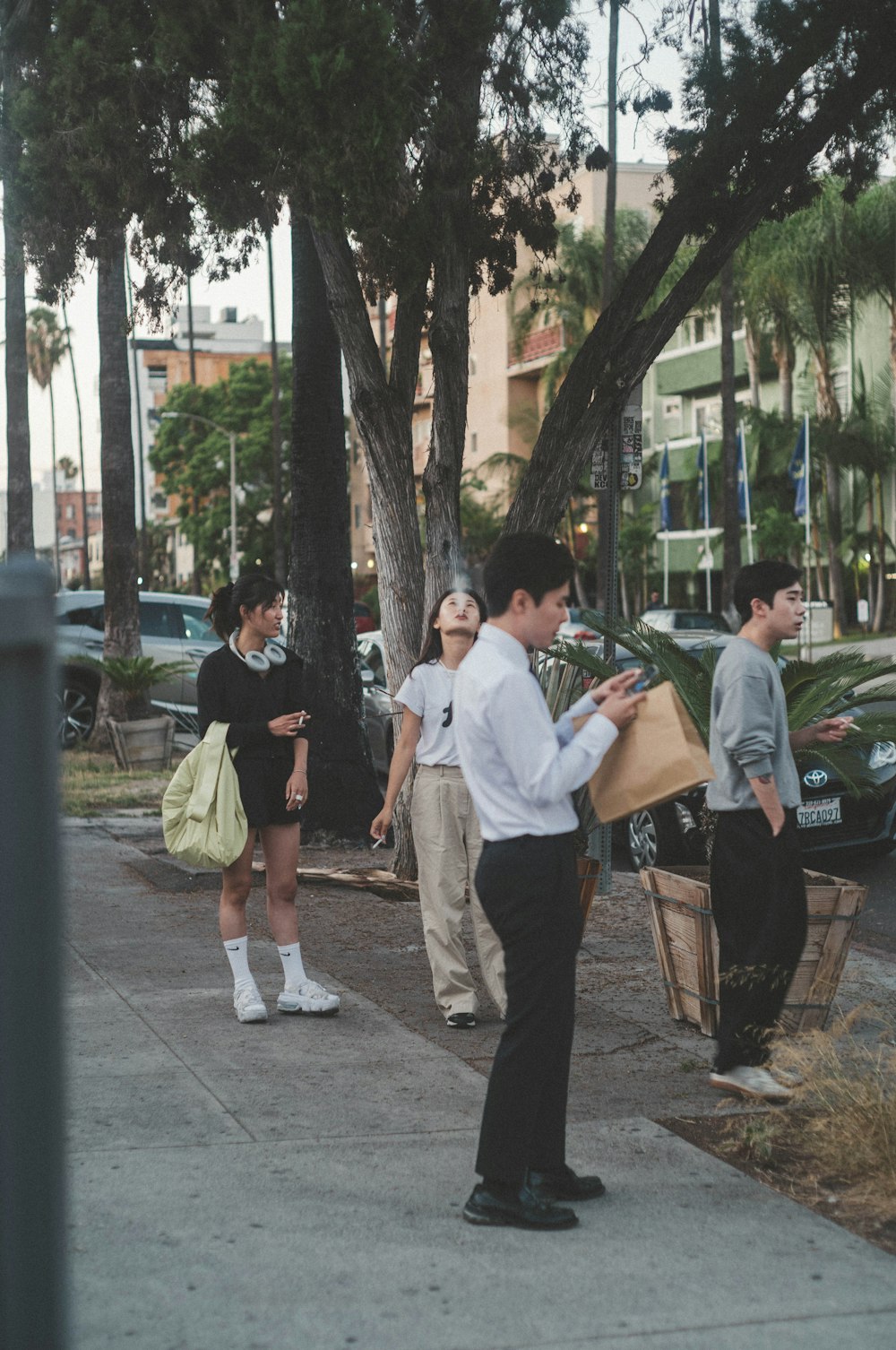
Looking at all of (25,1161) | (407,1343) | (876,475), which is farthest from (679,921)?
(876,475)

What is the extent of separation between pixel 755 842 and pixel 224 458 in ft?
197

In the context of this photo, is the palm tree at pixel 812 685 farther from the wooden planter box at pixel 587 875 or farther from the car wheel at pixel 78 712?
the car wheel at pixel 78 712

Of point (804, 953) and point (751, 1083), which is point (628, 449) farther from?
point (751, 1083)

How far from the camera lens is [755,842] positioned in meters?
5.66

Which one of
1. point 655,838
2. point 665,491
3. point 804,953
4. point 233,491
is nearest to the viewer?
point 804,953

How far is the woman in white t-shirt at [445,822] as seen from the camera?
6863mm

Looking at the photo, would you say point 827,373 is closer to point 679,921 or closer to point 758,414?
point 758,414

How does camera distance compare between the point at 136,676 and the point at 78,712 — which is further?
the point at 78,712

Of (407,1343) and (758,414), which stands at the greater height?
(758,414)

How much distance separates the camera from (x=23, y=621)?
132 centimetres

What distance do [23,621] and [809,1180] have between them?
13.2 ft

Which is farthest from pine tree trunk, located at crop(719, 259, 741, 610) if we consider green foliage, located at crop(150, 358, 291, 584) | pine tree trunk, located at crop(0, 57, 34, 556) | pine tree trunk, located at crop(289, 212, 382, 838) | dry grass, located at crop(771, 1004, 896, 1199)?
green foliage, located at crop(150, 358, 291, 584)

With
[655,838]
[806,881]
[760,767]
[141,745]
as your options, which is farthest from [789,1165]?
[141,745]

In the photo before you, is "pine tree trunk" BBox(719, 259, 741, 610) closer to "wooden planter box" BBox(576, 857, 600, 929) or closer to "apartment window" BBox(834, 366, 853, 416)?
"apartment window" BBox(834, 366, 853, 416)
